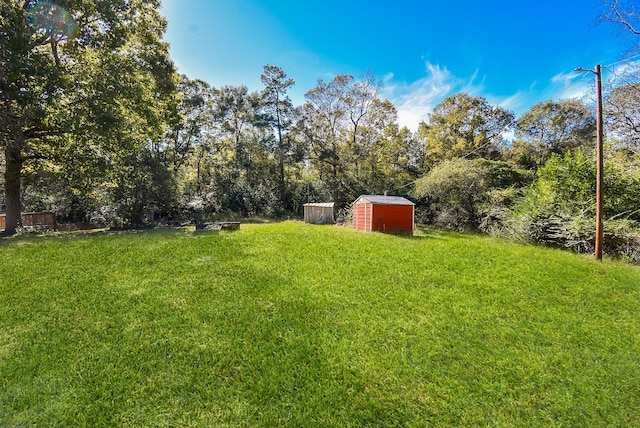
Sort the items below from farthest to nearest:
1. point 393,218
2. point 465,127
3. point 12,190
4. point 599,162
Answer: point 465,127, point 393,218, point 12,190, point 599,162

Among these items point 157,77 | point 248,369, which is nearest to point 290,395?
point 248,369

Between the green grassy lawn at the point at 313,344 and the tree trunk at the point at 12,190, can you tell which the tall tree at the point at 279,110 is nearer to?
the tree trunk at the point at 12,190

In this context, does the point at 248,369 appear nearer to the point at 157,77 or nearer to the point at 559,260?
the point at 559,260

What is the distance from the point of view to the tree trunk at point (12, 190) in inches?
454

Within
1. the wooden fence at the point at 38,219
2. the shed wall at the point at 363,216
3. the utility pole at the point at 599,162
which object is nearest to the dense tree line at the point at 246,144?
the wooden fence at the point at 38,219

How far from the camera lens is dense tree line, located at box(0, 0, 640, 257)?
33.8 ft

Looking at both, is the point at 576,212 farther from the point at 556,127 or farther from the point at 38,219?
the point at 38,219

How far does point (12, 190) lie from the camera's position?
38.8 ft

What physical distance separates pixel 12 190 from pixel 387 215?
1655 cm

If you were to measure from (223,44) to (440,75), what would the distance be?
43.2 ft

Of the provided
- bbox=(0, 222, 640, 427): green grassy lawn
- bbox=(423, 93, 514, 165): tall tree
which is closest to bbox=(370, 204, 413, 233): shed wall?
bbox=(0, 222, 640, 427): green grassy lawn

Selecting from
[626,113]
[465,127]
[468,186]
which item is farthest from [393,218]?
[465,127]

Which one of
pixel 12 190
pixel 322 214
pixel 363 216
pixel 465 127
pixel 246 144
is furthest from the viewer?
pixel 246 144

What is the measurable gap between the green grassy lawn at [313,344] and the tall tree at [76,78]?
20.6 feet
